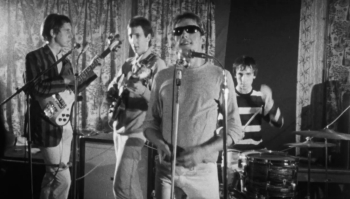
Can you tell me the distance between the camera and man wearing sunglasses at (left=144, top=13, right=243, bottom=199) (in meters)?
2.24

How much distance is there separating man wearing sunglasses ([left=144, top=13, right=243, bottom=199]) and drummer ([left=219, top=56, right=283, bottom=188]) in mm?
2014

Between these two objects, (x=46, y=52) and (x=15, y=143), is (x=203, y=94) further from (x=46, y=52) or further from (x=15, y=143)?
(x=15, y=143)

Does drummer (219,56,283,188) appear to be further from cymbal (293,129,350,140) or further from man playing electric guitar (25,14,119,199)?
man playing electric guitar (25,14,119,199)

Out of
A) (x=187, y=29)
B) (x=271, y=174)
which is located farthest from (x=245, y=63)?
(x=187, y=29)

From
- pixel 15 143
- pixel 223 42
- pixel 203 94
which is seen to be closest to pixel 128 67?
pixel 203 94

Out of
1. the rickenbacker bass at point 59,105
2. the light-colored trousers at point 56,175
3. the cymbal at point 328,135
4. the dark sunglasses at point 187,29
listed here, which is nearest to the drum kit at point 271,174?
the cymbal at point 328,135

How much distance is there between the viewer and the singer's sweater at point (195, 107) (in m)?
2.29

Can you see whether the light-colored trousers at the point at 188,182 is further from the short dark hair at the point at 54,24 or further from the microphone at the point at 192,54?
the short dark hair at the point at 54,24

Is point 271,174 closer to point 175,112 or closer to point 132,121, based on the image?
point 132,121

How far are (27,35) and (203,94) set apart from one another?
13.4ft

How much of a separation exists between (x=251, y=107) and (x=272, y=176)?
3.87 ft

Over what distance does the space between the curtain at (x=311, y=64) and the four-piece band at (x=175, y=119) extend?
0.43 m

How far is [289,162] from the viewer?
3551mm

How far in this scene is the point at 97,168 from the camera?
4059mm
